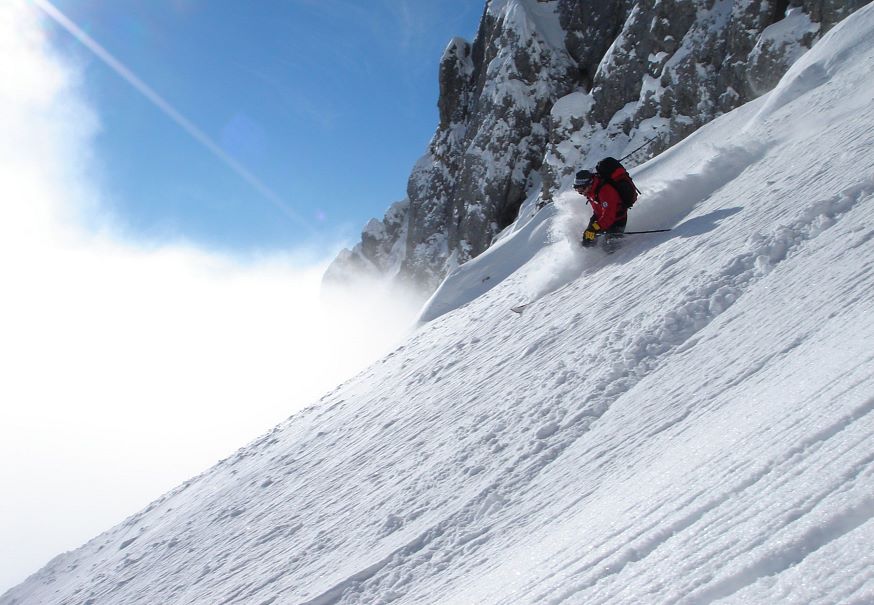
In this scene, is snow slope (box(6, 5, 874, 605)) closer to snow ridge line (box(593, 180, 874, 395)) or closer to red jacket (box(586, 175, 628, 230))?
snow ridge line (box(593, 180, 874, 395))

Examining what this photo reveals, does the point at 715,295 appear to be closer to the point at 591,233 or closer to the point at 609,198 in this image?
the point at 609,198

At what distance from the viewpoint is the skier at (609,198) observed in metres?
7.88

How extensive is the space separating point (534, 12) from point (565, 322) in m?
42.2

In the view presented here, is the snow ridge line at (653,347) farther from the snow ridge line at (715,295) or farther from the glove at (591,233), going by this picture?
the glove at (591,233)

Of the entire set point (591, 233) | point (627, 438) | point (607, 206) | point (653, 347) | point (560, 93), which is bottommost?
point (627, 438)

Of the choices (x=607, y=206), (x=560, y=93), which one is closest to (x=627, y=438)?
(x=607, y=206)

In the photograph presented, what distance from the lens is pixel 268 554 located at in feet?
19.2

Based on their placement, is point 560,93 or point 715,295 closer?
point 715,295

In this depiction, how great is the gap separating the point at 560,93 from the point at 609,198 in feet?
119

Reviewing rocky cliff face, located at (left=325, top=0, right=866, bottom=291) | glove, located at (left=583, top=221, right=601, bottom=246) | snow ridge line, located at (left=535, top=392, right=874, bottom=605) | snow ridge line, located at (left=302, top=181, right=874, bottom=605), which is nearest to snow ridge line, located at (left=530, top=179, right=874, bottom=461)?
snow ridge line, located at (left=302, top=181, right=874, bottom=605)

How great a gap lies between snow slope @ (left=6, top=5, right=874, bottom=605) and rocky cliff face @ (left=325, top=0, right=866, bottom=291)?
1809 centimetres

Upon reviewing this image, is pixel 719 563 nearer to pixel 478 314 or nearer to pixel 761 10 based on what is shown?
pixel 478 314

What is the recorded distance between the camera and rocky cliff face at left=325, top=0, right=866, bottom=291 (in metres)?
24.5

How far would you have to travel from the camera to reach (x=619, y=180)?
7941 mm
